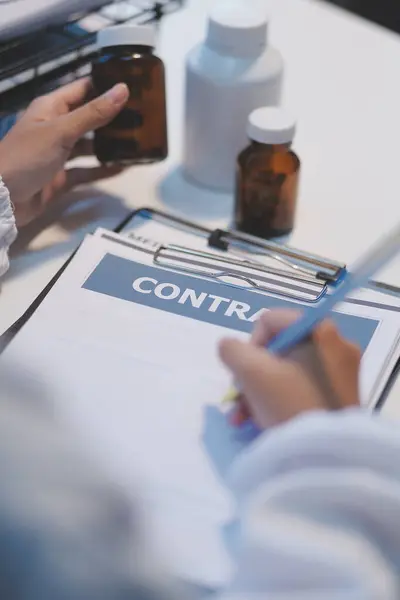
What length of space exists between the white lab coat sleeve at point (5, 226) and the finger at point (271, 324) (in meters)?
0.22

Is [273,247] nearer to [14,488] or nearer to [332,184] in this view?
[332,184]

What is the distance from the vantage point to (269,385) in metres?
0.46

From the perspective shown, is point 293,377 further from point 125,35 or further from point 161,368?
point 125,35

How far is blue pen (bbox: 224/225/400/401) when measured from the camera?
0.46 meters

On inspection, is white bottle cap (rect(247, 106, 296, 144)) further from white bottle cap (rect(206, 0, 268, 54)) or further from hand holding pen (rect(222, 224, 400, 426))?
hand holding pen (rect(222, 224, 400, 426))

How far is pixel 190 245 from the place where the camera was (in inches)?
26.0

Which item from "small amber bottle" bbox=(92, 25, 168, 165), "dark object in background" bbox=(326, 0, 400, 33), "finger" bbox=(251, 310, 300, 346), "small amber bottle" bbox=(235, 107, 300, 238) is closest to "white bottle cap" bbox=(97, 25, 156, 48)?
"small amber bottle" bbox=(92, 25, 168, 165)

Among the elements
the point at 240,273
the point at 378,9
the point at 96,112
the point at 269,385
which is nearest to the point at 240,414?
the point at 269,385

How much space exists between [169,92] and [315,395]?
1.62 feet

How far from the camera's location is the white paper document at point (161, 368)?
0.44 metres

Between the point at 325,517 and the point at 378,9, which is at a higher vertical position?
the point at 325,517

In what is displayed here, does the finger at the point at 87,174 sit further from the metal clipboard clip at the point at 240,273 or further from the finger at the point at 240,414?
the finger at the point at 240,414

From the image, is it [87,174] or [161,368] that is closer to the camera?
[161,368]

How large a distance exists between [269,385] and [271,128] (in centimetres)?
25
